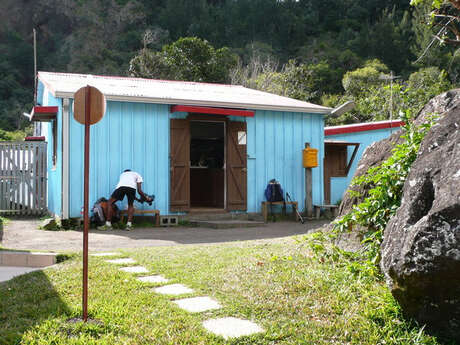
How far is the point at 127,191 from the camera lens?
9.82 metres

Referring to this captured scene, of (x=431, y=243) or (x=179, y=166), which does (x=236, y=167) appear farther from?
(x=431, y=243)


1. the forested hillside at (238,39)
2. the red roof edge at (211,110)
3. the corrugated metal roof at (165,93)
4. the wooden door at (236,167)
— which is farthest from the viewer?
the forested hillside at (238,39)

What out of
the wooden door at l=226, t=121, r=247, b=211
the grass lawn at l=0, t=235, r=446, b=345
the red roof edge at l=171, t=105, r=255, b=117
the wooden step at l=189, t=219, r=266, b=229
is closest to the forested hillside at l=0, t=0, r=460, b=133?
the wooden door at l=226, t=121, r=247, b=211

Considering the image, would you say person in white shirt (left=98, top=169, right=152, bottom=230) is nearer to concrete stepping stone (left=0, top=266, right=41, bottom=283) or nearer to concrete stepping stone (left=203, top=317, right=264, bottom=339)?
concrete stepping stone (left=0, top=266, right=41, bottom=283)

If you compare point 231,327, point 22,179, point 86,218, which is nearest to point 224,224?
point 22,179

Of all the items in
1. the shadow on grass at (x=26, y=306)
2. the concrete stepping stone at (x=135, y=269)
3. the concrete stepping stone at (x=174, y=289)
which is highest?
the concrete stepping stone at (x=135, y=269)

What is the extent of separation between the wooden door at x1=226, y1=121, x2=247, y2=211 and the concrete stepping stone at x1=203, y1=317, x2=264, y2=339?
8158 millimetres

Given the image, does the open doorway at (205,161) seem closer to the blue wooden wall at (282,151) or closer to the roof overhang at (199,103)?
the blue wooden wall at (282,151)

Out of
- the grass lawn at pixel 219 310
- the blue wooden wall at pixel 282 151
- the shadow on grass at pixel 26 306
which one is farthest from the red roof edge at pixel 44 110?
the shadow on grass at pixel 26 306

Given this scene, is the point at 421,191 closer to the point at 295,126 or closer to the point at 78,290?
the point at 78,290

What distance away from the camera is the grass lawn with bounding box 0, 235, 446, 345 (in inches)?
126

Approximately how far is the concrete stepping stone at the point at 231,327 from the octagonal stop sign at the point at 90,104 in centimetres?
186

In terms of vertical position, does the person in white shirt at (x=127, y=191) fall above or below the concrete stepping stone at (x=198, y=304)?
above

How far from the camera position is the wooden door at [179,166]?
11.0 m
